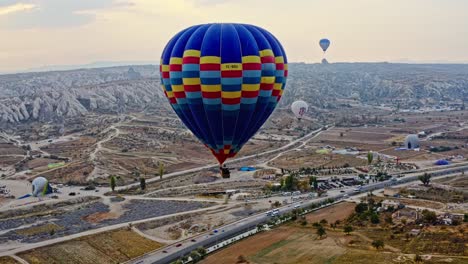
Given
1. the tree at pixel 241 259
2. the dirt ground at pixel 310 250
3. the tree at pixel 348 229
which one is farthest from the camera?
the tree at pixel 348 229

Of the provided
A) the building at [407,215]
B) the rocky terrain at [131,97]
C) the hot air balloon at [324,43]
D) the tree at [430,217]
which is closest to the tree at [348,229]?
the building at [407,215]

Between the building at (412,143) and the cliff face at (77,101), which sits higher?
the cliff face at (77,101)

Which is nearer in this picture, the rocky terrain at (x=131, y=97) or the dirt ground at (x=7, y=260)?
the dirt ground at (x=7, y=260)

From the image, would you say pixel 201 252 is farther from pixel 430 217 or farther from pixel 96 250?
pixel 430 217

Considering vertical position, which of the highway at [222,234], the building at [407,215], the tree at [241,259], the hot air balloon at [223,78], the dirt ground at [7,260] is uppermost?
the hot air balloon at [223,78]

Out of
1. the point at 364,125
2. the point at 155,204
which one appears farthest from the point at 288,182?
the point at 364,125

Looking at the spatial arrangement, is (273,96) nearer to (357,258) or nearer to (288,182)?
(357,258)

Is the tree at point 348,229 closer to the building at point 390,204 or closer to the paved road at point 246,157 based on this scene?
the building at point 390,204
